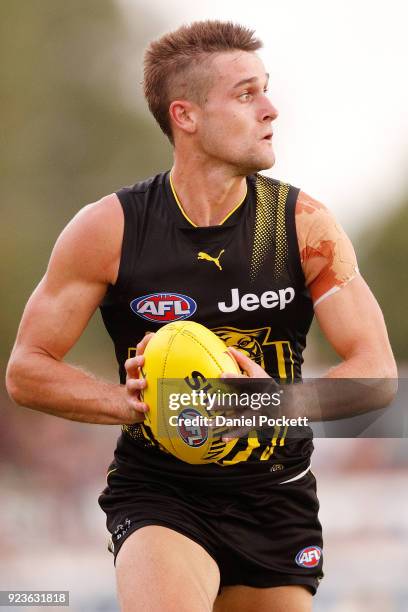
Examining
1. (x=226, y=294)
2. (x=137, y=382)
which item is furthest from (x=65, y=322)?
(x=226, y=294)

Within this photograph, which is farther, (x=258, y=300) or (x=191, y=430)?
(x=258, y=300)

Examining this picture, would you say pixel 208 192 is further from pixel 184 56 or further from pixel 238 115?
pixel 184 56

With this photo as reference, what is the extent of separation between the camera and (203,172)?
539 centimetres

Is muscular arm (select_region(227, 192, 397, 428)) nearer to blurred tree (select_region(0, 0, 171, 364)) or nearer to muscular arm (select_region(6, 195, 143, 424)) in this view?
muscular arm (select_region(6, 195, 143, 424))

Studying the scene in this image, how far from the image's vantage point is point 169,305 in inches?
202

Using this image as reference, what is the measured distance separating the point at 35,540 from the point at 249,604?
270 inches

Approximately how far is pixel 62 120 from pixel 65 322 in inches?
765

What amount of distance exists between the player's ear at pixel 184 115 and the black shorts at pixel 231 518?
5.16 feet

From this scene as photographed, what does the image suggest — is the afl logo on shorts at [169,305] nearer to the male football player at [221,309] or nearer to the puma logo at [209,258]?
the male football player at [221,309]

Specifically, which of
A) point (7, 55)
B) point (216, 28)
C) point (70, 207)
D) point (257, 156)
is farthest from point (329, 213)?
Result: point (7, 55)

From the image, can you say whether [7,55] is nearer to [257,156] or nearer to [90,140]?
[90,140]

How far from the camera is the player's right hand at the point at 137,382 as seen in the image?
4.70 meters

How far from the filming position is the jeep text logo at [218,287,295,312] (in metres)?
5.15

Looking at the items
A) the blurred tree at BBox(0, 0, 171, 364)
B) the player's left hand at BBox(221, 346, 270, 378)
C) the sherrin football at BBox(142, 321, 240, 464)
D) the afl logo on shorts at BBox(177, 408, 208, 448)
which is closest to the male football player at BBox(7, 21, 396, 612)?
the sherrin football at BBox(142, 321, 240, 464)
